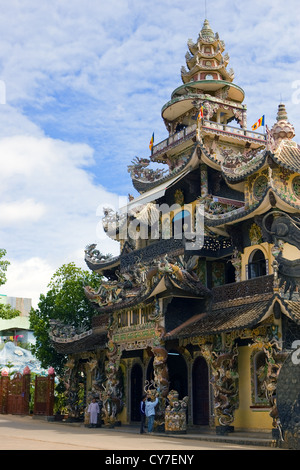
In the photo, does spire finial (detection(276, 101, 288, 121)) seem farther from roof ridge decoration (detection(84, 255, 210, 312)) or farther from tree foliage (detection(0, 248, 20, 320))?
tree foliage (detection(0, 248, 20, 320))

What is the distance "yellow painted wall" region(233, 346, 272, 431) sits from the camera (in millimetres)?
17644

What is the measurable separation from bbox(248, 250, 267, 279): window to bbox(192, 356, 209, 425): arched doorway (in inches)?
142

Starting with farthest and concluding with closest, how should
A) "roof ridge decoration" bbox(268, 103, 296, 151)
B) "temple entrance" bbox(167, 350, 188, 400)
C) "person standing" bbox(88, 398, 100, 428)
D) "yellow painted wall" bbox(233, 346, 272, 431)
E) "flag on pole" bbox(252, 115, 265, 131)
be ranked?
"flag on pole" bbox(252, 115, 265, 131) → "person standing" bbox(88, 398, 100, 428) → "temple entrance" bbox(167, 350, 188, 400) → "roof ridge decoration" bbox(268, 103, 296, 151) → "yellow painted wall" bbox(233, 346, 272, 431)

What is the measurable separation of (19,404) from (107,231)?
36.8ft

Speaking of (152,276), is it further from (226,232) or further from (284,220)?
(284,220)

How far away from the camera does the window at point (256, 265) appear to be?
758 inches

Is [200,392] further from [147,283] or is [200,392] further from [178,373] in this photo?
[147,283]

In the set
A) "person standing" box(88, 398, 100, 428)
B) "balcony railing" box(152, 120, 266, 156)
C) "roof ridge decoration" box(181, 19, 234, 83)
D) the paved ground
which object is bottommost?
the paved ground

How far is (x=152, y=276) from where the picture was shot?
20234mm

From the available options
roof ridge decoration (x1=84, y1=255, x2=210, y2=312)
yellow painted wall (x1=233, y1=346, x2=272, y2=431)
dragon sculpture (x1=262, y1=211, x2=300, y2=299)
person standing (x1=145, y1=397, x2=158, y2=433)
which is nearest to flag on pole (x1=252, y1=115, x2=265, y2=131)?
roof ridge decoration (x1=84, y1=255, x2=210, y2=312)

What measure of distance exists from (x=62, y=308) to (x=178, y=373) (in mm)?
11271

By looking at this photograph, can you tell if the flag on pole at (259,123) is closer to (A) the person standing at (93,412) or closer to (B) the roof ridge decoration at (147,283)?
(B) the roof ridge decoration at (147,283)
